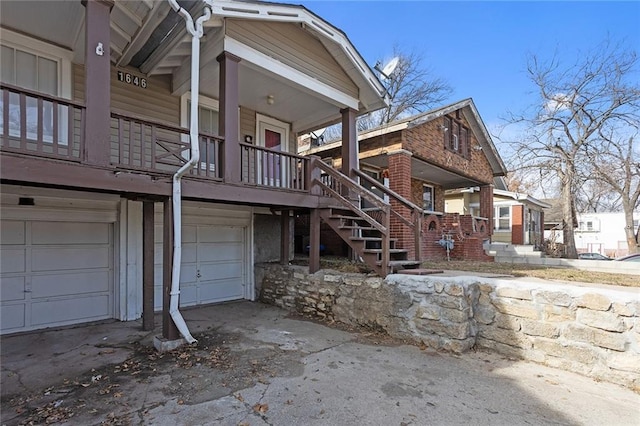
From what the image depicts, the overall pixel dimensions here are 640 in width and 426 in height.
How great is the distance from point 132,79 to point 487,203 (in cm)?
1223

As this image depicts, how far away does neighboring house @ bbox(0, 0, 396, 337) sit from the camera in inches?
165

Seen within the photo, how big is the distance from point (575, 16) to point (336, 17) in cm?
635

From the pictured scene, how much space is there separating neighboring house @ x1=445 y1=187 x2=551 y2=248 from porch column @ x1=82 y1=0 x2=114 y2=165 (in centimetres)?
1524

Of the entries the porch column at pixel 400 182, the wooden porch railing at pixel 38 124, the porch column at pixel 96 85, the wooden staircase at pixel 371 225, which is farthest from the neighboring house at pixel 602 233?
the wooden porch railing at pixel 38 124

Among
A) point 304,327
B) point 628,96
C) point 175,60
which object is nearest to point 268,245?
point 304,327

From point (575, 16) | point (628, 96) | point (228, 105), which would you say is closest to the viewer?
point (228, 105)

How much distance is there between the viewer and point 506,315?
459 cm

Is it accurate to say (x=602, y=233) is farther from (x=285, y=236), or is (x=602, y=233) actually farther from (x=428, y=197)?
(x=285, y=236)

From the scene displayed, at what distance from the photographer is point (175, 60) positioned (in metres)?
6.15

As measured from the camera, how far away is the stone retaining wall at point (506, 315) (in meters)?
3.81

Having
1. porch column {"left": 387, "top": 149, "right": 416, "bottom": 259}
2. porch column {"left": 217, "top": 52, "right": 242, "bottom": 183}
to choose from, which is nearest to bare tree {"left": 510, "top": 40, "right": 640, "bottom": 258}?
porch column {"left": 387, "top": 149, "right": 416, "bottom": 259}

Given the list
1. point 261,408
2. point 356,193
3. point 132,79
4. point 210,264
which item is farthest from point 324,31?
point 261,408

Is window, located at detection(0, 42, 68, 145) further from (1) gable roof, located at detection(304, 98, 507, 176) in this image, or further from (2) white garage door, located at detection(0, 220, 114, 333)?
(1) gable roof, located at detection(304, 98, 507, 176)

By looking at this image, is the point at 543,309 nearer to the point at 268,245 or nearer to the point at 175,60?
the point at 268,245
